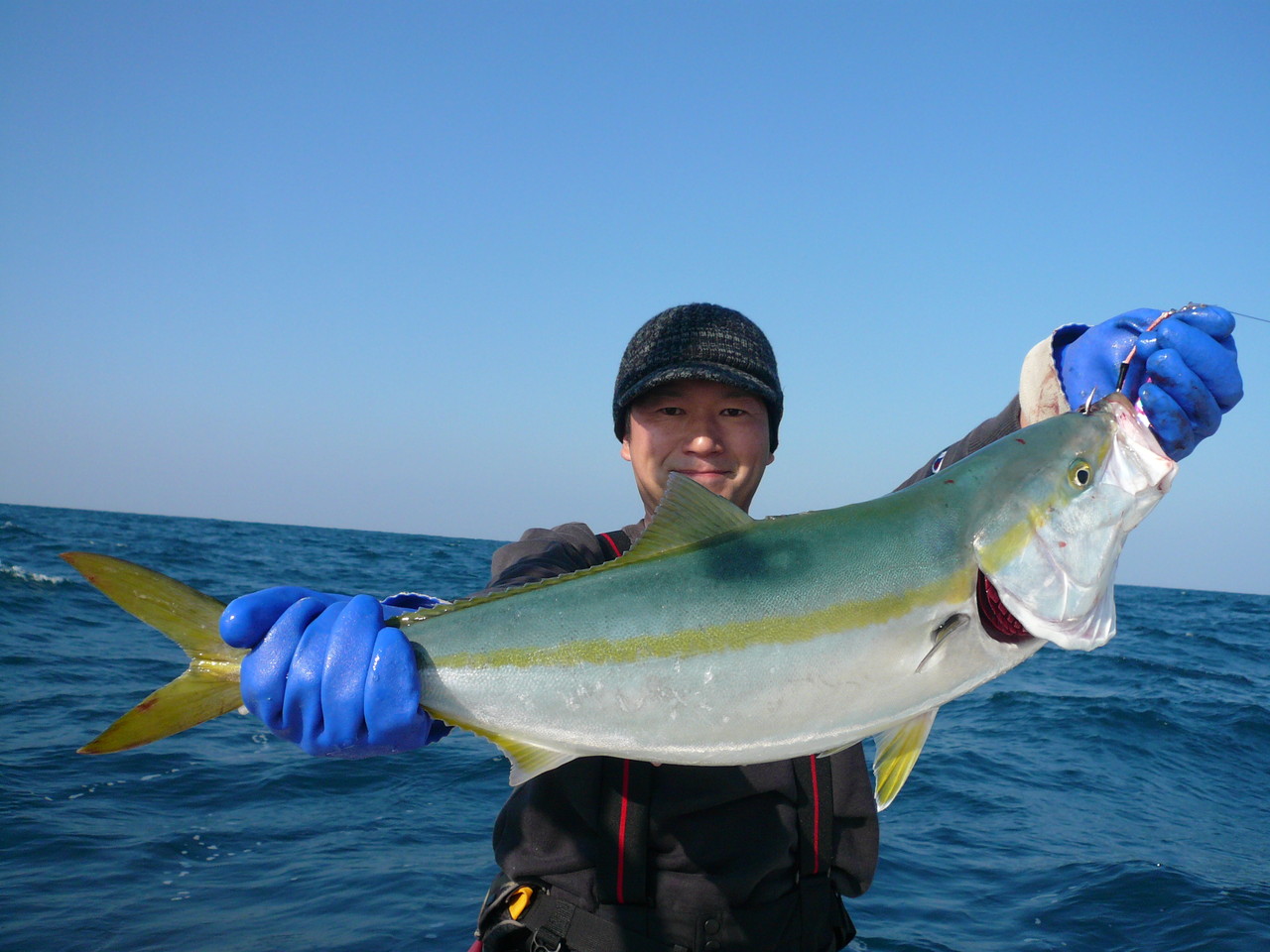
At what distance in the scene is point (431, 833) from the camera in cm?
702

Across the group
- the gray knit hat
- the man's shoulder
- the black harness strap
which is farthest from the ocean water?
the gray knit hat

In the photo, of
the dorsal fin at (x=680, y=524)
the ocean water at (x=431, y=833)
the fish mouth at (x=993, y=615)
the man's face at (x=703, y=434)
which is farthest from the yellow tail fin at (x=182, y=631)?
the ocean water at (x=431, y=833)

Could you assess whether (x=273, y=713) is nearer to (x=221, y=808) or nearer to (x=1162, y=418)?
(x=1162, y=418)

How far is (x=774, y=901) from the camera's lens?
9.68ft

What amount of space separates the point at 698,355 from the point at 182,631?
7.14 ft

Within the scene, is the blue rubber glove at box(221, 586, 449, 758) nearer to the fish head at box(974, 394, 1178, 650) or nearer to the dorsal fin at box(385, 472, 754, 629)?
the dorsal fin at box(385, 472, 754, 629)

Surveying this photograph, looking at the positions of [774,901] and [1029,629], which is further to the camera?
[774,901]

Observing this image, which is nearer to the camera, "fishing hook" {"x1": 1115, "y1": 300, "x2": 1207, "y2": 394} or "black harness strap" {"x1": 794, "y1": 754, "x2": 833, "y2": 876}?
"fishing hook" {"x1": 1115, "y1": 300, "x2": 1207, "y2": 394}

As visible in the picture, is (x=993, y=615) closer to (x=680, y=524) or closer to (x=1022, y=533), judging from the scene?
(x=1022, y=533)

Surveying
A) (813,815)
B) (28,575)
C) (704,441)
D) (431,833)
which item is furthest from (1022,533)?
(28,575)

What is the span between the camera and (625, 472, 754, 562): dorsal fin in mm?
2422

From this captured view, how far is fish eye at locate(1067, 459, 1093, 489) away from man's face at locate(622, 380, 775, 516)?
144 cm

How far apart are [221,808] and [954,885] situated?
616 centimetres

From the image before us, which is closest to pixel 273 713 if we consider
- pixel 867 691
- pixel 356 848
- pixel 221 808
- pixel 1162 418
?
pixel 867 691
